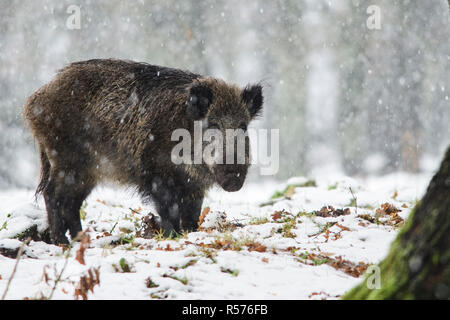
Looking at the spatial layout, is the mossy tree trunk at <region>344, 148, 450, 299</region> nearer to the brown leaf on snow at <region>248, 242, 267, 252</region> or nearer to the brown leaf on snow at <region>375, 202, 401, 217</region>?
the brown leaf on snow at <region>248, 242, 267, 252</region>

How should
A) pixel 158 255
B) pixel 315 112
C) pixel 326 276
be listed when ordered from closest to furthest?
pixel 326 276 < pixel 158 255 < pixel 315 112

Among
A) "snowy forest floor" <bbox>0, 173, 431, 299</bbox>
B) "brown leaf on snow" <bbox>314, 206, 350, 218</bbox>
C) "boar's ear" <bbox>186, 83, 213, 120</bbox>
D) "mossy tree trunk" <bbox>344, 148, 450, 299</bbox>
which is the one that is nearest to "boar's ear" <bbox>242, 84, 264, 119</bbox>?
"boar's ear" <bbox>186, 83, 213, 120</bbox>

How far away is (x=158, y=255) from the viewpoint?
12.6ft

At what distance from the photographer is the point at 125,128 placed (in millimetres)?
6023

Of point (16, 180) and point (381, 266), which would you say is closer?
point (381, 266)

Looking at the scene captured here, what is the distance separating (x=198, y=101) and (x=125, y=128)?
1.03 m

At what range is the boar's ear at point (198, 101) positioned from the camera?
5629 millimetres

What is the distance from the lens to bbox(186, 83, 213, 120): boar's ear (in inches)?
222

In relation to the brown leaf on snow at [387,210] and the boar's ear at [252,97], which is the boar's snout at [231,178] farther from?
the brown leaf on snow at [387,210]

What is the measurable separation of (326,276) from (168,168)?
2749mm

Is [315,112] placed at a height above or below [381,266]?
above

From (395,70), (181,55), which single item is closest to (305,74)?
(395,70)

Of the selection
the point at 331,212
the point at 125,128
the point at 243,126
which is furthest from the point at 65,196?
the point at 331,212
